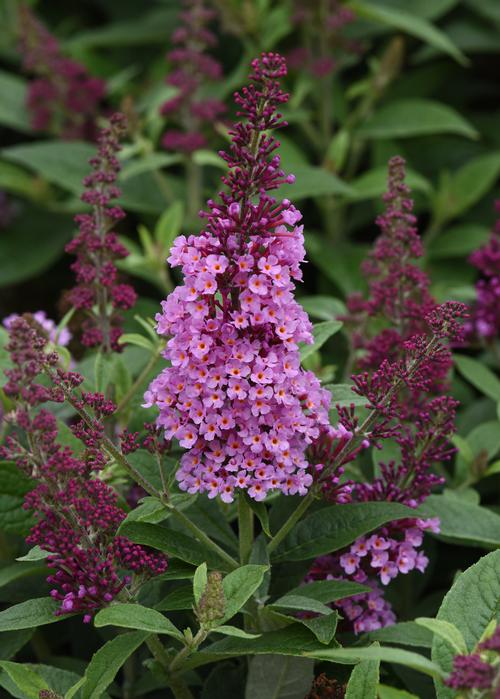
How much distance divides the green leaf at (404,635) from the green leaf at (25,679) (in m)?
0.57

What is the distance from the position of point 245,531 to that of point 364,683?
329 mm

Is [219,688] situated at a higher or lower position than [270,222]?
lower

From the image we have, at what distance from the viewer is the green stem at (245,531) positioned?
1.61m

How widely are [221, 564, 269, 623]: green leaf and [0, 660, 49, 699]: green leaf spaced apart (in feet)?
1.15

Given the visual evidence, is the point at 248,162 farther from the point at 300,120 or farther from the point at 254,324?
the point at 300,120

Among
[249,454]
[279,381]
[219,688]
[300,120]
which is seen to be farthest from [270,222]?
[300,120]

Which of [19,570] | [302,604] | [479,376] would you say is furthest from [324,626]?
[479,376]

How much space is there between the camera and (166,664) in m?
1.60

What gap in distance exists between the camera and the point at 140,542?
1.53 m

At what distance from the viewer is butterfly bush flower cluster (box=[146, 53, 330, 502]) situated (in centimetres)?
144

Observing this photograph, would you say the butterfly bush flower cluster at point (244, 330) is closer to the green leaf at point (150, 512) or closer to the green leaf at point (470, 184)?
the green leaf at point (150, 512)

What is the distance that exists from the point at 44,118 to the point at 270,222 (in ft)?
7.33

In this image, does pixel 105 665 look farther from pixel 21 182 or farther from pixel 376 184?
pixel 21 182

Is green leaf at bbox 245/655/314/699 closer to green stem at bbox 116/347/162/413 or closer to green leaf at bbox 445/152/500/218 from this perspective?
green stem at bbox 116/347/162/413
